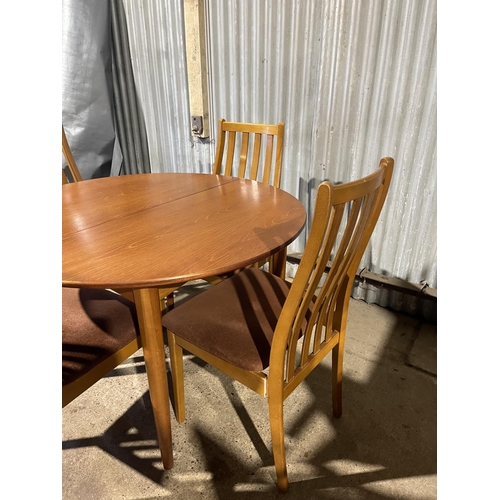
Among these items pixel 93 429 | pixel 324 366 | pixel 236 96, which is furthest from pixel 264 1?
pixel 93 429

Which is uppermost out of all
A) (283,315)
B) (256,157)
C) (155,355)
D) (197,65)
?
(197,65)

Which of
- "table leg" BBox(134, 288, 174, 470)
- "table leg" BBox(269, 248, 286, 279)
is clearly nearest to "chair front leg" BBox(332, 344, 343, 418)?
"table leg" BBox(269, 248, 286, 279)

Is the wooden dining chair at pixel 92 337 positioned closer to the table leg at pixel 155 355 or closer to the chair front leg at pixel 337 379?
the table leg at pixel 155 355

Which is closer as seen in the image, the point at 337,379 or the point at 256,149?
the point at 337,379

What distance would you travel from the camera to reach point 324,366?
1848 millimetres

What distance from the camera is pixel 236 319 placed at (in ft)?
4.12

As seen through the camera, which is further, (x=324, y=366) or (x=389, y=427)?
(x=324, y=366)

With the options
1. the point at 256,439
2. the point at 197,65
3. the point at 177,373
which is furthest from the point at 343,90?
the point at 256,439

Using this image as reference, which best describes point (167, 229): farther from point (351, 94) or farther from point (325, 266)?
point (351, 94)

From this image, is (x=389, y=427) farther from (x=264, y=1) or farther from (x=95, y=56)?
(x=95, y=56)

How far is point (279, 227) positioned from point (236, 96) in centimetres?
159

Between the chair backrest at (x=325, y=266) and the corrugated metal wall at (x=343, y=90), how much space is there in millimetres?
1013

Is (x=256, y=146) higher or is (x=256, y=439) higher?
(x=256, y=146)

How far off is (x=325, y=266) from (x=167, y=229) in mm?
559
